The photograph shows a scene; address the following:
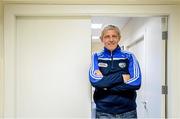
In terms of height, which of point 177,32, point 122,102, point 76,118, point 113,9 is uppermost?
point 113,9

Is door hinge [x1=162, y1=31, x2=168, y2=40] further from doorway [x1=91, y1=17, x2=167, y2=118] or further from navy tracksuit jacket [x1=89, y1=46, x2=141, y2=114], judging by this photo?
navy tracksuit jacket [x1=89, y1=46, x2=141, y2=114]

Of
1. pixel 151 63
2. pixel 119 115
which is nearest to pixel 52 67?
pixel 119 115

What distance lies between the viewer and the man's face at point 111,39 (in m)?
2.21

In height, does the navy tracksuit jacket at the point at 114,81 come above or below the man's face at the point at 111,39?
below

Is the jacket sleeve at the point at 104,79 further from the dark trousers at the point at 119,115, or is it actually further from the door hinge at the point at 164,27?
the door hinge at the point at 164,27

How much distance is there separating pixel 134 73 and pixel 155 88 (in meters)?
0.60

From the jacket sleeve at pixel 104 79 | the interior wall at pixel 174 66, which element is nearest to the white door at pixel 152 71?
the interior wall at pixel 174 66

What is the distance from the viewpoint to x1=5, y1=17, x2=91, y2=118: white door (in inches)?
89.5

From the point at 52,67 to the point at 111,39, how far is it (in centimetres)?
61

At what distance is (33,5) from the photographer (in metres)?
2.20

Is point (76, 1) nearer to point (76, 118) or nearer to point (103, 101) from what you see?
point (103, 101)

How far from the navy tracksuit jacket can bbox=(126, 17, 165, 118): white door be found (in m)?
0.40

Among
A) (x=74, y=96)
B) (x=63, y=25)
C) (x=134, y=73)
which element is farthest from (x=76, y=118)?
(x=63, y=25)

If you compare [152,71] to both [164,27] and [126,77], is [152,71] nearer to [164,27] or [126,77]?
[164,27]
